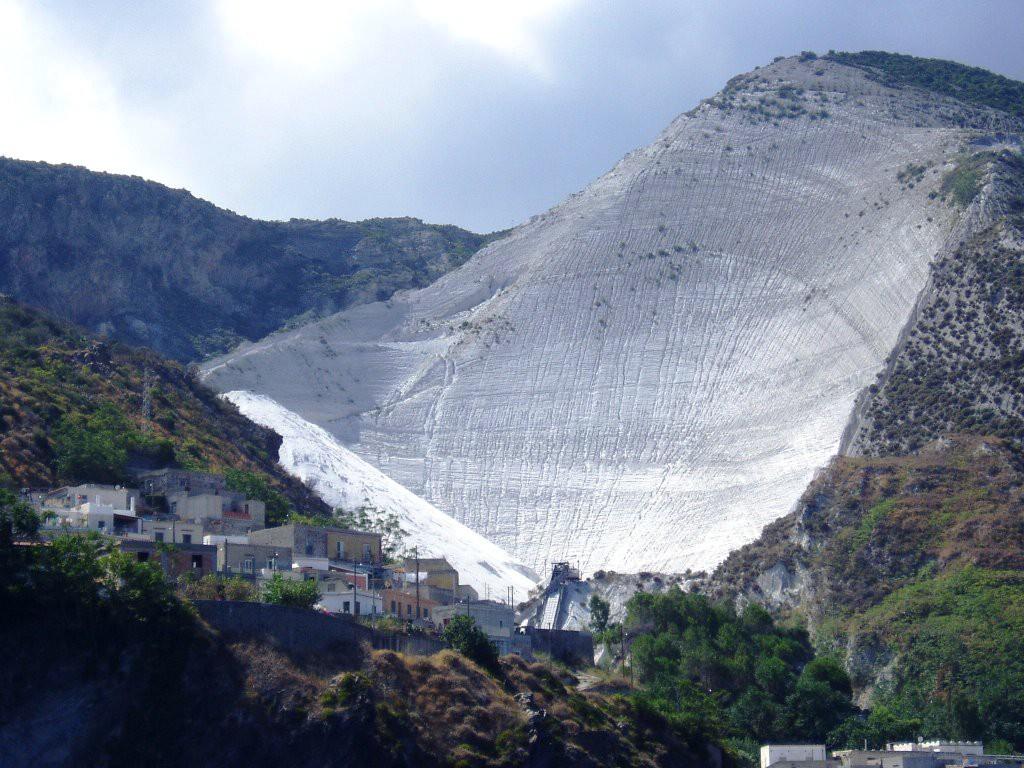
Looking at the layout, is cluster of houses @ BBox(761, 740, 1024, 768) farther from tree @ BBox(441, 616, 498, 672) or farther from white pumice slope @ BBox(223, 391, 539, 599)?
white pumice slope @ BBox(223, 391, 539, 599)

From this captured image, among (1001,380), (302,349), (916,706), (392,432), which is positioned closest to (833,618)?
(916,706)

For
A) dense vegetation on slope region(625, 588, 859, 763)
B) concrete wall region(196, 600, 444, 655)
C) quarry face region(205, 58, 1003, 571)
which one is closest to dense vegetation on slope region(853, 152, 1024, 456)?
quarry face region(205, 58, 1003, 571)

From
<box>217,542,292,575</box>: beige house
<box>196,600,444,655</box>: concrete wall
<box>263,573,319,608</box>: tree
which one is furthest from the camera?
<box>217,542,292,575</box>: beige house

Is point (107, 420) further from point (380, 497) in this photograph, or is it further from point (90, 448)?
point (380, 497)

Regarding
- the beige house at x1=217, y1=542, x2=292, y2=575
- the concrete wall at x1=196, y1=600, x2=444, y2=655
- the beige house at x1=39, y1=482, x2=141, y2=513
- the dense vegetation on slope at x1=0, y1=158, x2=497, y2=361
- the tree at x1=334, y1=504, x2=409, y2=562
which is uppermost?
the dense vegetation on slope at x1=0, y1=158, x2=497, y2=361

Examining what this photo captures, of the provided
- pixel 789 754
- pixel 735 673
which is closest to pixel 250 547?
pixel 789 754

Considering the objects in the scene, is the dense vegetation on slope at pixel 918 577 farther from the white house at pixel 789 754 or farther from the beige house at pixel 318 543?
the beige house at pixel 318 543
